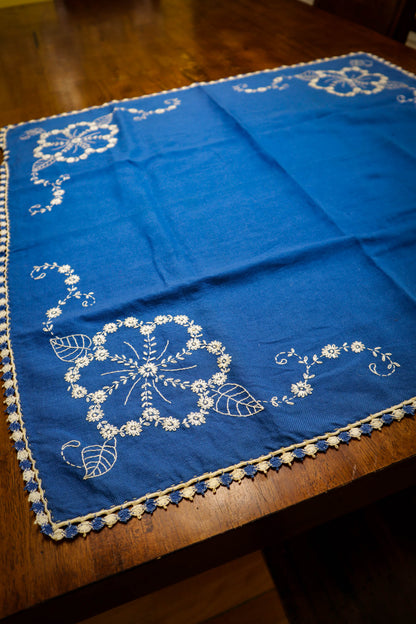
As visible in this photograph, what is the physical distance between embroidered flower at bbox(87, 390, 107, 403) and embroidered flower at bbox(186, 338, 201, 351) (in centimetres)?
16

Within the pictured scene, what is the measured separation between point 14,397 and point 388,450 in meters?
0.57

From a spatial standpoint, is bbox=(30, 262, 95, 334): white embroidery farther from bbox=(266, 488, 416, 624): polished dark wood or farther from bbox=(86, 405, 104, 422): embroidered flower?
bbox=(266, 488, 416, 624): polished dark wood

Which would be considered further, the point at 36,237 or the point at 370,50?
the point at 370,50

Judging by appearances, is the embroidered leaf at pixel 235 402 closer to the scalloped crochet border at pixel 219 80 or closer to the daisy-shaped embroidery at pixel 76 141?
the daisy-shaped embroidery at pixel 76 141

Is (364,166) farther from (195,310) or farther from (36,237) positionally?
(36,237)

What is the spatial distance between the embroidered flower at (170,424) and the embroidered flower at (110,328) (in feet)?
0.69

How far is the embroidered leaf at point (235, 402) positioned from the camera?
0.68m

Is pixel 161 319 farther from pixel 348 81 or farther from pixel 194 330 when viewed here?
pixel 348 81

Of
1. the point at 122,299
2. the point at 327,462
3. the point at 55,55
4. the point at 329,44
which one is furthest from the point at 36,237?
the point at 329,44

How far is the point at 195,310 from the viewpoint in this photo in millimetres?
837

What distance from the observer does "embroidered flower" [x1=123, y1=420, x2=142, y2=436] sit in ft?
2.17

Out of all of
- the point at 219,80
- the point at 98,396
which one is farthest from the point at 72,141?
the point at 98,396

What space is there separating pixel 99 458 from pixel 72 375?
159mm

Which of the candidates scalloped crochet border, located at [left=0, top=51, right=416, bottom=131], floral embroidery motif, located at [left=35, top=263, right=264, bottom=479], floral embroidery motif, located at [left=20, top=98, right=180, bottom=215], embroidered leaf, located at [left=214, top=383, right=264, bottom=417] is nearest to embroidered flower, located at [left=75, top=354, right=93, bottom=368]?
floral embroidery motif, located at [left=35, top=263, right=264, bottom=479]
